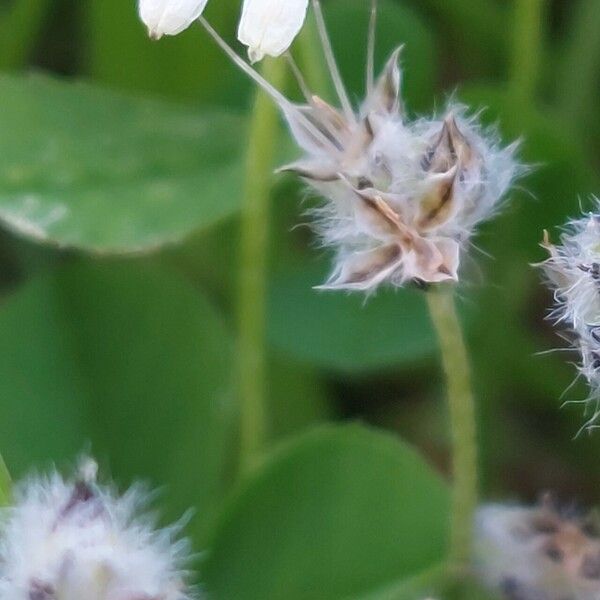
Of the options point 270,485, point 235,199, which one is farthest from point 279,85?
point 270,485

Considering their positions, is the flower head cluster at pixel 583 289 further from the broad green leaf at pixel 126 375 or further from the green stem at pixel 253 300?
the broad green leaf at pixel 126 375

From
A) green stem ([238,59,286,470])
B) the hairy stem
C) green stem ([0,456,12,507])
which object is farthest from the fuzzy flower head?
the hairy stem

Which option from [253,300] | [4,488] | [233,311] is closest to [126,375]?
[253,300]

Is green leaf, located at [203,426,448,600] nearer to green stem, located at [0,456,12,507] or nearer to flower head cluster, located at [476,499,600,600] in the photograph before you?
flower head cluster, located at [476,499,600,600]

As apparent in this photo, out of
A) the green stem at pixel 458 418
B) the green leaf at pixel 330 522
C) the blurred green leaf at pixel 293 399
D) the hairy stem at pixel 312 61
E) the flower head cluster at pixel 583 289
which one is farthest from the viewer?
the blurred green leaf at pixel 293 399

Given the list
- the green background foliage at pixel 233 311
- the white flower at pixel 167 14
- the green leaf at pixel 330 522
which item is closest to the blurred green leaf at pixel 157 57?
the green background foliage at pixel 233 311

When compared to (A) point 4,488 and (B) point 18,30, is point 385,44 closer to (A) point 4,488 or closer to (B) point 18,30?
(B) point 18,30
